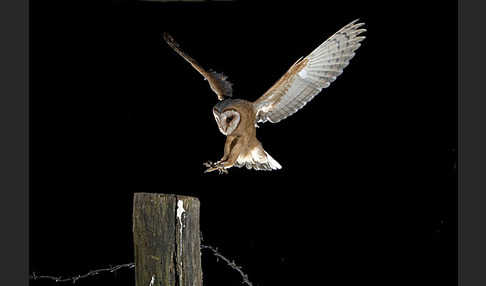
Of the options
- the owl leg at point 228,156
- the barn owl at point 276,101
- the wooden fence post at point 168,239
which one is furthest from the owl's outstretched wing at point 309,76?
the wooden fence post at point 168,239

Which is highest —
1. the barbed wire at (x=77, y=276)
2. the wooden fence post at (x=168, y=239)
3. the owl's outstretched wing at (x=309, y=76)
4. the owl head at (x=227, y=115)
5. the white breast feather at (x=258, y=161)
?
the owl's outstretched wing at (x=309, y=76)

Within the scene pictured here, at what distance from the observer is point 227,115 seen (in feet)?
5.01

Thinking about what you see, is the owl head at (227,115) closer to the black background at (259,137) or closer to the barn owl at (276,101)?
the barn owl at (276,101)

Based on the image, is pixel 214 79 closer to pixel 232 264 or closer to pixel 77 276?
pixel 232 264

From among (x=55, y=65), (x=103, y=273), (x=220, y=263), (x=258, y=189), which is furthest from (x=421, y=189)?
(x=55, y=65)

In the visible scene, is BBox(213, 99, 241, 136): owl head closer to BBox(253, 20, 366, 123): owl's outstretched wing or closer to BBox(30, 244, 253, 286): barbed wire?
BBox(253, 20, 366, 123): owl's outstretched wing

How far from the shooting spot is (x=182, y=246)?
56.0 inches

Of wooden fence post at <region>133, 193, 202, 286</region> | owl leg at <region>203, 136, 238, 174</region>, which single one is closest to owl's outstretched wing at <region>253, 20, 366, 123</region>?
owl leg at <region>203, 136, 238, 174</region>

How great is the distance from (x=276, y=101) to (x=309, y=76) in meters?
0.09

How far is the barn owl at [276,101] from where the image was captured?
155 centimetres

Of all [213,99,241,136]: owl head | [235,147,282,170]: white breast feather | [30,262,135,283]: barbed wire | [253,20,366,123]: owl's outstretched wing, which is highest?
[253,20,366,123]: owl's outstretched wing

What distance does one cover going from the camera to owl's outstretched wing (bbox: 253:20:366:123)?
1.57 meters

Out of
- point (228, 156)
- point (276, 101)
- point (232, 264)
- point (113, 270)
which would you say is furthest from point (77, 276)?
point (276, 101)

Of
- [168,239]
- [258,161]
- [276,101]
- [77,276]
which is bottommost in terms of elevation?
[77,276]
